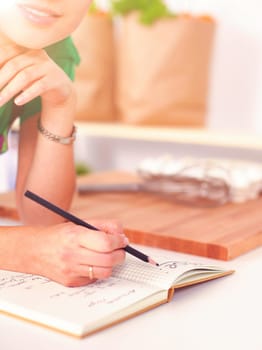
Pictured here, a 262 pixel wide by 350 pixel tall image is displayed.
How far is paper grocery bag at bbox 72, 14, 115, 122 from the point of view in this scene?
173 centimetres

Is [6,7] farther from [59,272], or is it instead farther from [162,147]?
[162,147]

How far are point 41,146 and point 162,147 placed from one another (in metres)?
0.91

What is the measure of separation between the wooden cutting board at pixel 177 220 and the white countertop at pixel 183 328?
0.17 metres

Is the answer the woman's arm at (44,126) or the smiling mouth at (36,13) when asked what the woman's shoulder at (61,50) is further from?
the smiling mouth at (36,13)

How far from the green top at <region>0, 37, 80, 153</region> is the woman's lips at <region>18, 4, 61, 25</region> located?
27 centimetres

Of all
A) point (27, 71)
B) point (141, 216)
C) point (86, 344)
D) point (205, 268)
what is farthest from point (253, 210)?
point (86, 344)

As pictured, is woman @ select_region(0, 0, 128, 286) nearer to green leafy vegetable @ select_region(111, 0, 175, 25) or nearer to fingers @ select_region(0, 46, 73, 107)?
fingers @ select_region(0, 46, 73, 107)

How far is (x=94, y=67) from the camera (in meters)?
1.75

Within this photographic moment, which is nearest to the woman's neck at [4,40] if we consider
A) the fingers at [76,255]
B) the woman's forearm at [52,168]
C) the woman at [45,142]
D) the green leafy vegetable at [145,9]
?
the woman at [45,142]

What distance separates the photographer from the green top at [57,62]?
1.06 m

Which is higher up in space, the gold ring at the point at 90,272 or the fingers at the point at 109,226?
the fingers at the point at 109,226

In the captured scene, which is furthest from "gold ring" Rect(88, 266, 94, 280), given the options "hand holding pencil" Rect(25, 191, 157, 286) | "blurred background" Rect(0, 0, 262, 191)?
"blurred background" Rect(0, 0, 262, 191)

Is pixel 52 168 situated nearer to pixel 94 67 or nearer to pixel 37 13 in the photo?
pixel 37 13

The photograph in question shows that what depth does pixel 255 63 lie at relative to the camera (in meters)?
1.74
